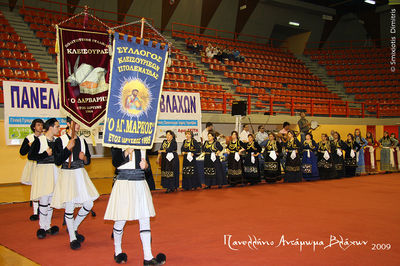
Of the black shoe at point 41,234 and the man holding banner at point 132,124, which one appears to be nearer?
the man holding banner at point 132,124

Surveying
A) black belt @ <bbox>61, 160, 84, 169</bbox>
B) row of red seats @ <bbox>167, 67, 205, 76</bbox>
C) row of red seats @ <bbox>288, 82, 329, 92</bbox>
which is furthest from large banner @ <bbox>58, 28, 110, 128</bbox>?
row of red seats @ <bbox>288, 82, 329, 92</bbox>

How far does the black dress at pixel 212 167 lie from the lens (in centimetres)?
1041

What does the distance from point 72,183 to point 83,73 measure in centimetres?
157

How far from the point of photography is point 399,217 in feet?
20.6

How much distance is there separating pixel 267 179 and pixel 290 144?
1381 millimetres

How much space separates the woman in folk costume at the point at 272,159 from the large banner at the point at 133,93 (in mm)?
8159

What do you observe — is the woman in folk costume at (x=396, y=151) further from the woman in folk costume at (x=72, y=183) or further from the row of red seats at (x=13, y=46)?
the row of red seats at (x=13, y=46)

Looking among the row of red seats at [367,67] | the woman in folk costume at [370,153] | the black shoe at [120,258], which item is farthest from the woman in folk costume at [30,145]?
the row of red seats at [367,67]

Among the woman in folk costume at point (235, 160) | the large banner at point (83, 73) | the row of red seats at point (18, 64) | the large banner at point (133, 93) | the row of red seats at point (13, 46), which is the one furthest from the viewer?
the row of red seats at point (13, 46)

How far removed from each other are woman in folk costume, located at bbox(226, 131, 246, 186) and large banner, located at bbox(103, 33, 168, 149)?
6.91 meters

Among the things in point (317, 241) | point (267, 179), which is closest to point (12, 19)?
point (267, 179)

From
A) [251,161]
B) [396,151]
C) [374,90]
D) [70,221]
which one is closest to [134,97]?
Result: [70,221]

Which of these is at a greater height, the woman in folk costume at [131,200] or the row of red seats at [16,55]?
the row of red seats at [16,55]

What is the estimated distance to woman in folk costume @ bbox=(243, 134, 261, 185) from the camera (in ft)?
36.0
